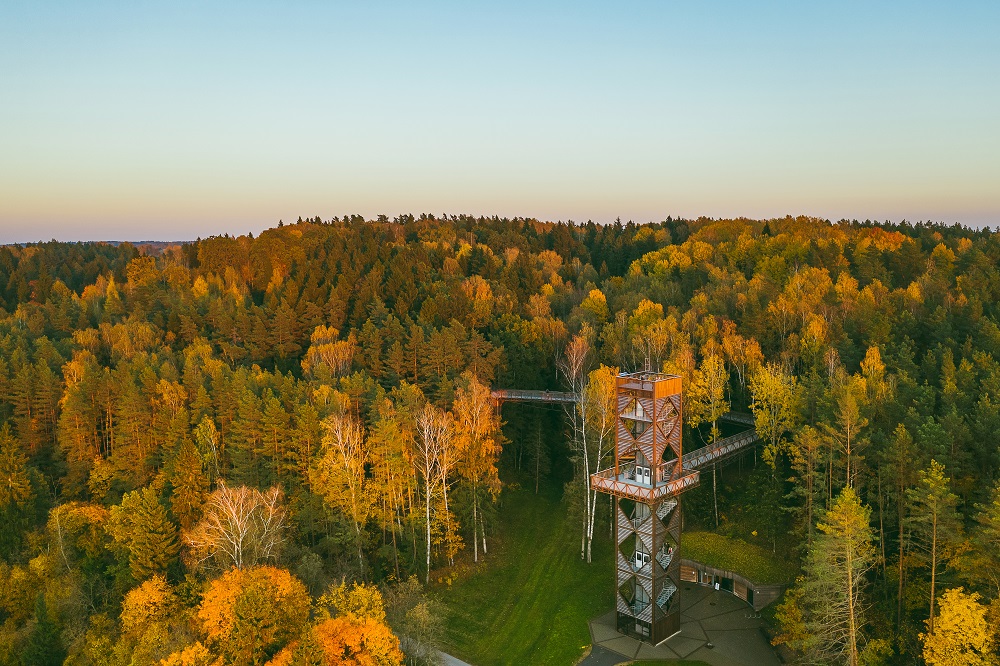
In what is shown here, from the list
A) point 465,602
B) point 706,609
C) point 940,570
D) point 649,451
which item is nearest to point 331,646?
point 465,602

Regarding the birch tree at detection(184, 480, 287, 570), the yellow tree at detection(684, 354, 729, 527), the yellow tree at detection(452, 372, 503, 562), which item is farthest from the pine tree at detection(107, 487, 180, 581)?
the yellow tree at detection(684, 354, 729, 527)

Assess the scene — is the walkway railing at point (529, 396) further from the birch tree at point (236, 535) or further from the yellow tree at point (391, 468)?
the birch tree at point (236, 535)

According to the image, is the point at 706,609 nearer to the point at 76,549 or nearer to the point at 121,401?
the point at 76,549

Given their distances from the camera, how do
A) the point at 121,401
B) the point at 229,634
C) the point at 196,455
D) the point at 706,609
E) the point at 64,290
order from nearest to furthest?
the point at 229,634, the point at 706,609, the point at 196,455, the point at 121,401, the point at 64,290

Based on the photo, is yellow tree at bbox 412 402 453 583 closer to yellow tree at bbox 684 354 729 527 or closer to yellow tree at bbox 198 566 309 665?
yellow tree at bbox 198 566 309 665

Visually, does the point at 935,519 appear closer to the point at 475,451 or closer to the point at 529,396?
the point at 475,451

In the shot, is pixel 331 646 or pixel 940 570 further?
pixel 940 570

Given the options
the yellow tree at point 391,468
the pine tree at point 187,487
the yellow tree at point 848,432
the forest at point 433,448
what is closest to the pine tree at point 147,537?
the forest at point 433,448
